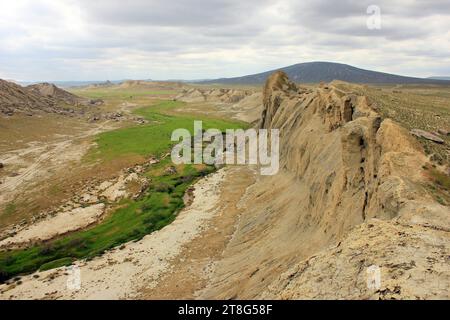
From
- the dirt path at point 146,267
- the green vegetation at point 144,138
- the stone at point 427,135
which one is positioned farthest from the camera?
the green vegetation at point 144,138

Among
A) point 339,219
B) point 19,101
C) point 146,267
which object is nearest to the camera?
point 339,219

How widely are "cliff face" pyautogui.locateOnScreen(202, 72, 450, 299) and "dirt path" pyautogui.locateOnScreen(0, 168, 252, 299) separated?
2535 mm

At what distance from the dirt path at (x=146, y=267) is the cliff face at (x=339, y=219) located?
99.8 inches

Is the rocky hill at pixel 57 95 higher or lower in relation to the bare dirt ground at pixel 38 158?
higher

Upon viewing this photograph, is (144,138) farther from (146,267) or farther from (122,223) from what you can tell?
(146,267)

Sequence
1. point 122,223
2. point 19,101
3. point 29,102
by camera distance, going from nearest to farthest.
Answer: point 122,223
point 19,101
point 29,102

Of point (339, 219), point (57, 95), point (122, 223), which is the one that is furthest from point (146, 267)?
point (57, 95)

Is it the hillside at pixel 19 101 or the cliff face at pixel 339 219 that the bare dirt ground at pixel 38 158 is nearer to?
the hillside at pixel 19 101

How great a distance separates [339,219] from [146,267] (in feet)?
62.5

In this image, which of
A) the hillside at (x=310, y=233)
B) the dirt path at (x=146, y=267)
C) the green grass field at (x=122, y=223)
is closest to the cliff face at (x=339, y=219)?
the hillside at (x=310, y=233)

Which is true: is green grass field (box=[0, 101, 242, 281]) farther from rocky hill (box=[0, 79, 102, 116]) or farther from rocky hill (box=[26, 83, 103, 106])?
rocky hill (box=[26, 83, 103, 106])

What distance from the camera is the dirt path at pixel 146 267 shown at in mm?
33062

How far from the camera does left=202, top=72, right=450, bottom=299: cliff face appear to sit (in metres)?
15.1

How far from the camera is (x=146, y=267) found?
36969 millimetres
